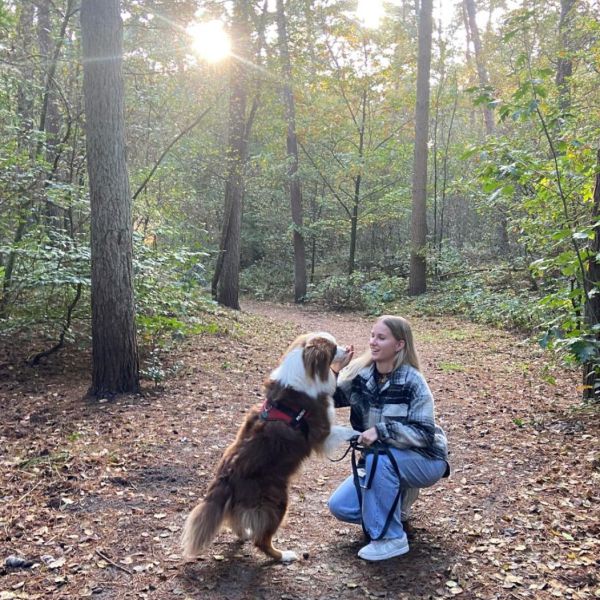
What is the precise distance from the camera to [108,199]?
245 inches

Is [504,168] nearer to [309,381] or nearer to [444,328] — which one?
[309,381]

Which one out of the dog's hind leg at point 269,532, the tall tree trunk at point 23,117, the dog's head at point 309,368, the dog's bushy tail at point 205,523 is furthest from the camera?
the tall tree trunk at point 23,117

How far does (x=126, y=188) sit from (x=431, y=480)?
4.89 m

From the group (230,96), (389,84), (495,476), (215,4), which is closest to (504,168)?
(495,476)

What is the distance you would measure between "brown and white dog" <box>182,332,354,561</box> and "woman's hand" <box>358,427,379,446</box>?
18cm

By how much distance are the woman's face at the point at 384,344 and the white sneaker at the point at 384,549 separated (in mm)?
1143

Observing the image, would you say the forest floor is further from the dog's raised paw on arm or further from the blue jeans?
the dog's raised paw on arm

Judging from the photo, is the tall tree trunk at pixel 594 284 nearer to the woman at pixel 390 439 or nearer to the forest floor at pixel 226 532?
the forest floor at pixel 226 532

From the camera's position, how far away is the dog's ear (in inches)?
140

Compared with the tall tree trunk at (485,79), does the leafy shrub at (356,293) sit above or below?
below

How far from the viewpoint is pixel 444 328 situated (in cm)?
1302

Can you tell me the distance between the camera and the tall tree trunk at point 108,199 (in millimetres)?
6105

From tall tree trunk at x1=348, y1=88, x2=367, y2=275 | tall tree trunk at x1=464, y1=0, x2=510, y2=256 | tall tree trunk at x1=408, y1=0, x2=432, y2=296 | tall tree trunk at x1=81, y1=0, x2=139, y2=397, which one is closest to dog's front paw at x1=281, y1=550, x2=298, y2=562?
tall tree trunk at x1=81, y1=0, x2=139, y2=397

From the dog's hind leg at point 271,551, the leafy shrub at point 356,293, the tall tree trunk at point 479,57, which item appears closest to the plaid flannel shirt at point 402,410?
the dog's hind leg at point 271,551
